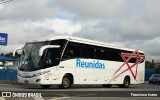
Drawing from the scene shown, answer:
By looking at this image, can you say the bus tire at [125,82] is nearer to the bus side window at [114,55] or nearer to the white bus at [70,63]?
the white bus at [70,63]

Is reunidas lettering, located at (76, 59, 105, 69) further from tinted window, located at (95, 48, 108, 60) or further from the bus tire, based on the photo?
the bus tire

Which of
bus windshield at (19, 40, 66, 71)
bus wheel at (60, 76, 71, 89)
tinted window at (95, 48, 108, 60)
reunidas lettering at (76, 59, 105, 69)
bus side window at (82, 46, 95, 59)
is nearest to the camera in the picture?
bus windshield at (19, 40, 66, 71)

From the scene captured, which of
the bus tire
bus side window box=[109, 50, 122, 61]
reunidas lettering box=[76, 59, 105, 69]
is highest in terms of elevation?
bus side window box=[109, 50, 122, 61]

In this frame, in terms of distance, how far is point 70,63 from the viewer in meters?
23.9

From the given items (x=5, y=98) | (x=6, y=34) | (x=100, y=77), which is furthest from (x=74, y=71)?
(x=5, y=98)

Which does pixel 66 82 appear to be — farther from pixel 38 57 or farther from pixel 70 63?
pixel 38 57

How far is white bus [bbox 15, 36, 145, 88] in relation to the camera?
22391 mm

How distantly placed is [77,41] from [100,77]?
4.26 meters

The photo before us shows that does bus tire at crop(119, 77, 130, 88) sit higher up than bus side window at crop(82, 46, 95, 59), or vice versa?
bus side window at crop(82, 46, 95, 59)

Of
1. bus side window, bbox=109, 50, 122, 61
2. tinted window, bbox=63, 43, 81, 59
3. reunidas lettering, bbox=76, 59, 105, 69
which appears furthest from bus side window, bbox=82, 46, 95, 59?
bus side window, bbox=109, 50, 122, 61

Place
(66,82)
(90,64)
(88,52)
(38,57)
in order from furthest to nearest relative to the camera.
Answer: (90,64) < (88,52) < (66,82) < (38,57)

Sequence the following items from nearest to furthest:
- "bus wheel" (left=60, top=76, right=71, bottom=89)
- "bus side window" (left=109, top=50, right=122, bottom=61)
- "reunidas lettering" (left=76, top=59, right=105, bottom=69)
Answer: "bus wheel" (left=60, top=76, right=71, bottom=89), "reunidas lettering" (left=76, top=59, right=105, bottom=69), "bus side window" (left=109, top=50, right=122, bottom=61)

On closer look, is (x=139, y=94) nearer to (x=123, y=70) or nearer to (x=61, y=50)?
(x=61, y=50)

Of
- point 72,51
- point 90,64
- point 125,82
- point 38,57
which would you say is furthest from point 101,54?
point 38,57
